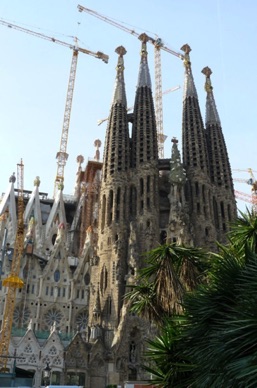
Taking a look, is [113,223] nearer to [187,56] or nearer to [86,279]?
[86,279]

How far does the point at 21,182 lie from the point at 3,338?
20790 millimetres

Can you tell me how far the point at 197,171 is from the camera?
1906 inches

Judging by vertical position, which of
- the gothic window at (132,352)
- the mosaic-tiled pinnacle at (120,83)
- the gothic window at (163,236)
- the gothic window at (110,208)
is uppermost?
the mosaic-tiled pinnacle at (120,83)

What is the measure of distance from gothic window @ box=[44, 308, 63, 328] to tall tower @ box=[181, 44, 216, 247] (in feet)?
55.7

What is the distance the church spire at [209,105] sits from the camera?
55.1 meters

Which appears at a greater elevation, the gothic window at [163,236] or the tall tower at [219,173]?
the tall tower at [219,173]

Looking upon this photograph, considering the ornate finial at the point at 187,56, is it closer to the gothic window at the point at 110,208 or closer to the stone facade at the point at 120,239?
the stone facade at the point at 120,239

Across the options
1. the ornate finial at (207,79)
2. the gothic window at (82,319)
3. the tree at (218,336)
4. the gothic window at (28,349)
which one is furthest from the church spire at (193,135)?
the tree at (218,336)

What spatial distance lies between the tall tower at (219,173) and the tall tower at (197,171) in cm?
107

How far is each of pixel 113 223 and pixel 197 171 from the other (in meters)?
11.9

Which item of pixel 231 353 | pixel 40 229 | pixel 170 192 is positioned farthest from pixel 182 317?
pixel 40 229

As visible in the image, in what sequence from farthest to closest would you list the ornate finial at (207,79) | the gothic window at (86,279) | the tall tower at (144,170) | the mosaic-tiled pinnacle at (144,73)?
the ornate finial at (207,79) → the mosaic-tiled pinnacle at (144,73) → the gothic window at (86,279) → the tall tower at (144,170)

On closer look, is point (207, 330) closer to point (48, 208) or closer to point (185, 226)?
point (185, 226)

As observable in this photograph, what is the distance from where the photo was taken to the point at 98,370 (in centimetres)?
3734
